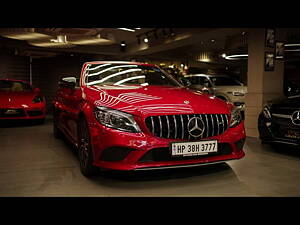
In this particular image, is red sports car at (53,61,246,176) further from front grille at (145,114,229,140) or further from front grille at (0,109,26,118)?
front grille at (0,109,26,118)

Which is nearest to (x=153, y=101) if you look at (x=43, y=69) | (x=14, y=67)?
(x=14, y=67)

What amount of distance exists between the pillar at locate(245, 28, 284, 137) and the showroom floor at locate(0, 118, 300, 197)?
190cm

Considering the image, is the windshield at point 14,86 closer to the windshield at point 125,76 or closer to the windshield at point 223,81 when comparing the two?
→ the windshield at point 125,76

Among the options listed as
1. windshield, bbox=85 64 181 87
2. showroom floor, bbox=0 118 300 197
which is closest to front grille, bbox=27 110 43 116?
showroom floor, bbox=0 118 300 197

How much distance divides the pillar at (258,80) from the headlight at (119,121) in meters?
3.83

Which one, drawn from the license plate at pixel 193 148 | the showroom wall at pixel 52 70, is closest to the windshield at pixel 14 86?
the showroom wall at pixel 52 70

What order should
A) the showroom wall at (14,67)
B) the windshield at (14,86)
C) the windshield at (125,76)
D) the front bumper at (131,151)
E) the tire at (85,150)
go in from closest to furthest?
1. the front bumper at (131,151)
2. the tire at (85,150)
3. the windshield at (125,76)
4. the windshield at (14,86)
5. the showroom wall at (14,67)

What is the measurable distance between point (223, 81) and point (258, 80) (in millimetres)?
→ 3663

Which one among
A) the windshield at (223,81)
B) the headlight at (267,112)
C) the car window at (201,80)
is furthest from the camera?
the car window at (201,80)

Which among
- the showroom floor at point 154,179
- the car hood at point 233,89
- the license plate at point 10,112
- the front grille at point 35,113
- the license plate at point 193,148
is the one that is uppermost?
the car hood at point 233,89

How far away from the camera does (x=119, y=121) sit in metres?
2.54

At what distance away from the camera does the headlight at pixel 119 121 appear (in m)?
2.52

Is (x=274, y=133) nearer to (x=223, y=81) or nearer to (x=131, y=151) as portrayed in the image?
(x=131, y=151)
